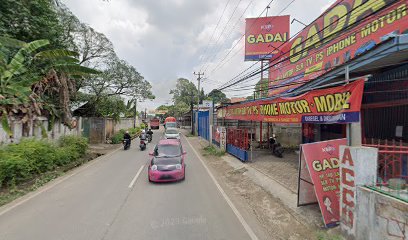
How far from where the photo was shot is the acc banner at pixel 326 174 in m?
5.43

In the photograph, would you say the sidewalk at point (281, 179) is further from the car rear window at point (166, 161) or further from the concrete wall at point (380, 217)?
the car rear window at point (166, 161)

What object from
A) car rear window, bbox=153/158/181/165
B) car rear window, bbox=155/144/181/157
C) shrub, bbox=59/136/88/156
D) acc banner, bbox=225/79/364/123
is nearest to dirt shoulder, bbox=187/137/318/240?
car rear window, bbox=153/158/181/165

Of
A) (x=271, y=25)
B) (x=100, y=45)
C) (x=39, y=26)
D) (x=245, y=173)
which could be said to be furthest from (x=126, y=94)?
(x=245, y=173)

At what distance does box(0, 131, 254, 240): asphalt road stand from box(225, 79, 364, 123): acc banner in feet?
11.7

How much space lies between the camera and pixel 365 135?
969 centimetres

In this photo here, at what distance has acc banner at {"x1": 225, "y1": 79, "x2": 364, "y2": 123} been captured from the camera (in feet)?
17.0

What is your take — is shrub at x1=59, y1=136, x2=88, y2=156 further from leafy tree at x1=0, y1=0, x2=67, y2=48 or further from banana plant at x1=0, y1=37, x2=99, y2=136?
leafy tree at x1=0, y1=0, x2=67, y2=48

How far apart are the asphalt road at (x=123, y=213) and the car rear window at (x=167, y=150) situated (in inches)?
56.9

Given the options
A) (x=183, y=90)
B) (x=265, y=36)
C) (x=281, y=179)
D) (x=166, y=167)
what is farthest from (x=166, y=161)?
(x=183, y=90)

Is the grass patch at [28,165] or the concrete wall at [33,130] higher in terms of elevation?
the concrete wall at [33,130]

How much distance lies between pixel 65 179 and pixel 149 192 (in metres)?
4.51

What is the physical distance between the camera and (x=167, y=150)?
10.6 metres

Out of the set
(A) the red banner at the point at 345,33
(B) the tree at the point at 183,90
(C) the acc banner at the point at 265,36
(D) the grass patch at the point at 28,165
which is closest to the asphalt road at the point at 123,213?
(D) the grass patch at the point at 28,165

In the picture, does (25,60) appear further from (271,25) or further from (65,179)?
(271,25)
